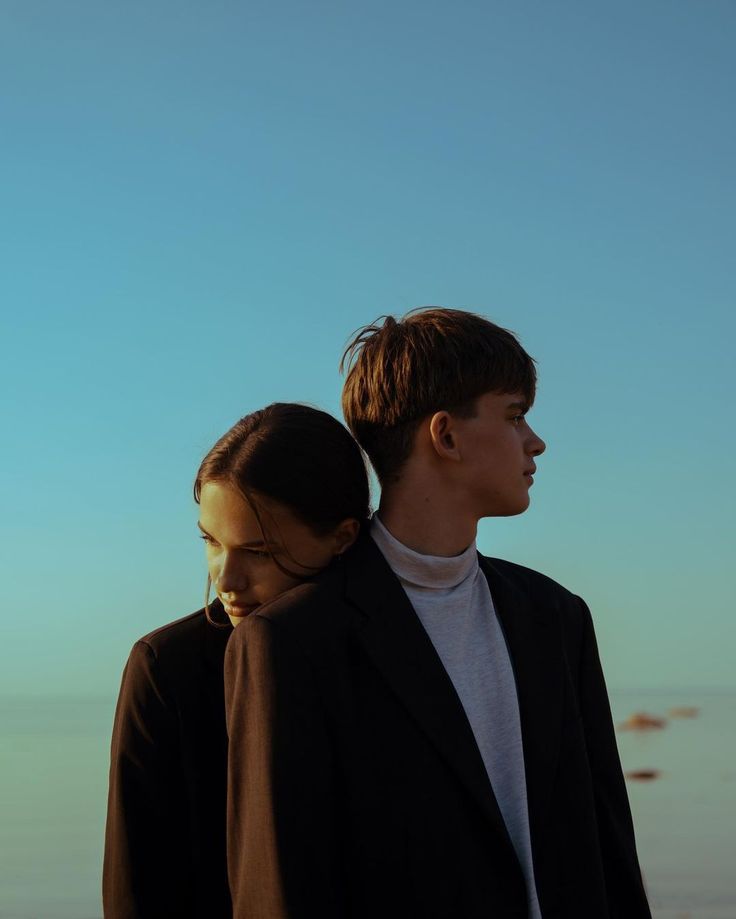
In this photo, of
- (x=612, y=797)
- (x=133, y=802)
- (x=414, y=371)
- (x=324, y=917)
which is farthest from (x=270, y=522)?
(x=612, y=797)

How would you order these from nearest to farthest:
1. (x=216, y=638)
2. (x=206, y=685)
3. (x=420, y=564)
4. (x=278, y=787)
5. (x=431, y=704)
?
1. (x=278, y=787)
2. (x=431, y=704)
3. (x=420, y=564)
4. (x=206, y=685)
5. (x=216, y=638)

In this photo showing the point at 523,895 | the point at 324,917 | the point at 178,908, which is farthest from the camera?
the point at 178,908

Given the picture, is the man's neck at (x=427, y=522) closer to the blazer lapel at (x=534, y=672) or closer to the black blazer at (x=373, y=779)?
the black blazer at (x=373, y=779)

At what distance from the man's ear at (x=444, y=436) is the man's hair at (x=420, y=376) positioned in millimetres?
33

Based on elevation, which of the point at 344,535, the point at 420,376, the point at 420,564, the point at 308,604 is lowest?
the point at 308,604

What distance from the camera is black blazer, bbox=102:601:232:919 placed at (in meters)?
3.05

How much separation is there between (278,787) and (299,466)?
875 mm

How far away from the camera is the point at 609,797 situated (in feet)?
10.7

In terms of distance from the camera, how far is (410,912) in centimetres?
269

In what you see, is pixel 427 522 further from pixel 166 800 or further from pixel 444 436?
pixel 166 800

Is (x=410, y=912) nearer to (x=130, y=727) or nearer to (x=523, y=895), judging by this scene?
(x=523, y=895)

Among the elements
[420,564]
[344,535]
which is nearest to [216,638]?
[344,535]

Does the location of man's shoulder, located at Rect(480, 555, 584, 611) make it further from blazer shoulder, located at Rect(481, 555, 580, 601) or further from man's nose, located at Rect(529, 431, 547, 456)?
man's nose, located at Rect(529, 431, 547, 456)

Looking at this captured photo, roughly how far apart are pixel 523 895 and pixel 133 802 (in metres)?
1.00
